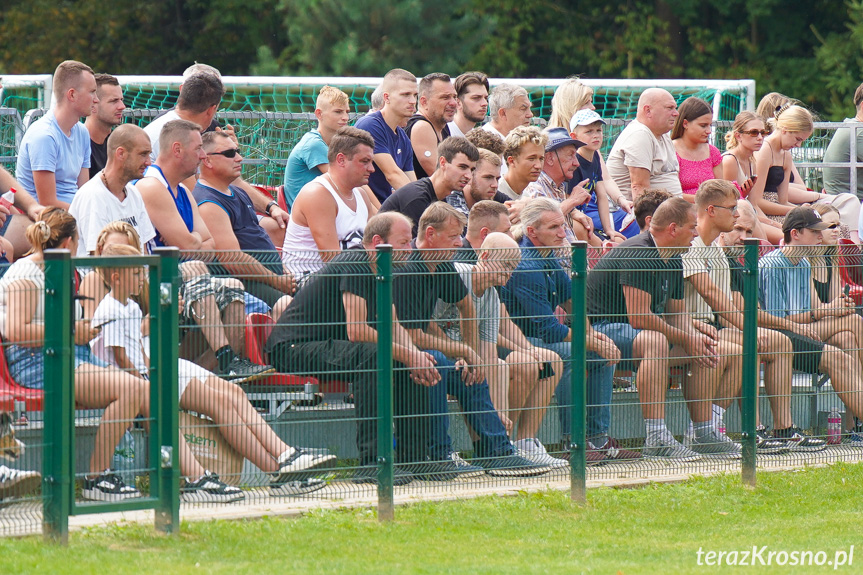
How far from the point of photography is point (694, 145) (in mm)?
11242

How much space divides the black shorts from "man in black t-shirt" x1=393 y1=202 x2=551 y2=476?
7.20ft

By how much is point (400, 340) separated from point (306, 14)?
2259cm

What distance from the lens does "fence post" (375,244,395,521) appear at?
6777 mm

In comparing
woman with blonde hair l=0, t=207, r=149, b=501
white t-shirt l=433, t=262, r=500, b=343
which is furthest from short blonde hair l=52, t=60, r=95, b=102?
white t-shirt l=433, t=262, r=500, b=343

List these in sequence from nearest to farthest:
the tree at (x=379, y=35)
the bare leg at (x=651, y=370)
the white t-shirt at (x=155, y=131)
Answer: the bare leg at (x=651, y=370) < the white t-shirt at (x=155, y=131) < the tree at (x=379, y=35)

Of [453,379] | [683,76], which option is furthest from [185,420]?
[683,76]

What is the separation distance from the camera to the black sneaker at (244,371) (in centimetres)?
659

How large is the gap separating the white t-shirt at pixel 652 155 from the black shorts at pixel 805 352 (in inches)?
92.1

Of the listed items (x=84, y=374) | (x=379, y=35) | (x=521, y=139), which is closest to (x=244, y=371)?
(x=84, y=374)

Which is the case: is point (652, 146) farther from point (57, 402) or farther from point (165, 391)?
point (57, 402)

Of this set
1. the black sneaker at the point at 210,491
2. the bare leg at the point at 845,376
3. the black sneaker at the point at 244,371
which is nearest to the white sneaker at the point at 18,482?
the black sneaker at the point at 210,491

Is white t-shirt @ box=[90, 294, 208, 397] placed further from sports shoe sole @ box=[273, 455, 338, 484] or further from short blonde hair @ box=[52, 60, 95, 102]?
short blonde hair @ box=[52, 60, 95, 102]

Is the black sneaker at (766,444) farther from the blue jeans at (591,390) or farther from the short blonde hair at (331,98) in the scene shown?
the short blonde hair at (331,98)

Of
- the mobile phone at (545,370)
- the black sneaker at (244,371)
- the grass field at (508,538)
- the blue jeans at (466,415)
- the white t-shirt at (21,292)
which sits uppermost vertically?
the white t-shirt at (21,292)
